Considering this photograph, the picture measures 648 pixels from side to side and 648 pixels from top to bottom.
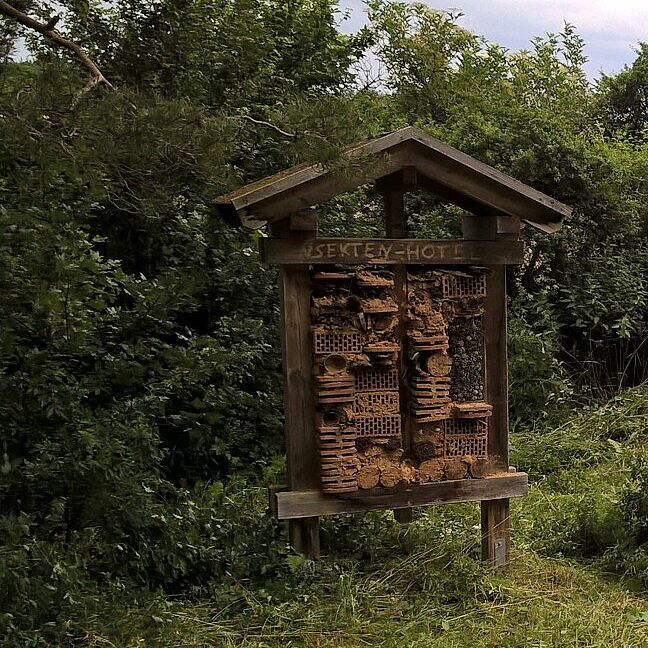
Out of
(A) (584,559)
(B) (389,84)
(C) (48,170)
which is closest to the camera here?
(C) (48,170)

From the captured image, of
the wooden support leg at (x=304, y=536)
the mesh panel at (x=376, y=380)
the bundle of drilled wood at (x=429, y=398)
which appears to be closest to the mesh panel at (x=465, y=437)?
the bundle of drilled wood at (x=429, y=398)

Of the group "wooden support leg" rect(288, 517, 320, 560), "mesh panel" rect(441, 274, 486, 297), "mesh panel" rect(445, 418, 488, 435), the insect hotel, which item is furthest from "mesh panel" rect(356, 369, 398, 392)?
"wooden support leg" rect(288, 517, 320, 560)

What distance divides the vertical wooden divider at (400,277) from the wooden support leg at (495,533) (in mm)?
558

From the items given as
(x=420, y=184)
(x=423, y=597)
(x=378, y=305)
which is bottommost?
(x=423, y=597)

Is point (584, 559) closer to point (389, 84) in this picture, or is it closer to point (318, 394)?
point (318, 394)

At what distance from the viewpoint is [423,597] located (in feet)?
12.5

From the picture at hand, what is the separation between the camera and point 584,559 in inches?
172

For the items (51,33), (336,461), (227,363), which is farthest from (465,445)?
(51,33)

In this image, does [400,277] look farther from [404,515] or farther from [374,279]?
[404,515]

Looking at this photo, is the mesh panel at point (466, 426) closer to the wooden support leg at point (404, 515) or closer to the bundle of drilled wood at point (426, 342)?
the bundle of drilled wood at point (426, 342)

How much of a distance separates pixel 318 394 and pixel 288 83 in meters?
3.63

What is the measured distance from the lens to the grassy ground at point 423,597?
3.44m

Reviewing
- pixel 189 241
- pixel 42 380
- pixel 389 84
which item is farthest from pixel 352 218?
pixel 42 380

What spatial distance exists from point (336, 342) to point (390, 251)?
0.50 metres
